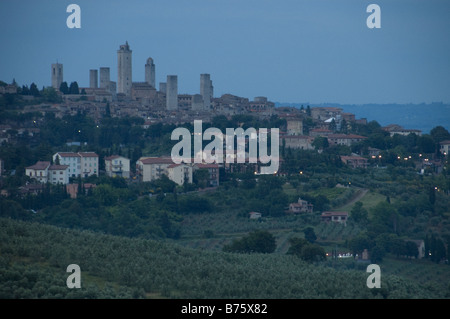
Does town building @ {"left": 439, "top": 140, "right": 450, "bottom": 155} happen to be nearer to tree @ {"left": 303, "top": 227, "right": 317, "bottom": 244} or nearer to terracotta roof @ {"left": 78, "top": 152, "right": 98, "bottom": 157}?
terracotta roof @ {"left": 78, "top": 152, "right": 98, "bottom": 157}

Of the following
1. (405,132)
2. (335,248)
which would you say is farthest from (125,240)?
(405,132)

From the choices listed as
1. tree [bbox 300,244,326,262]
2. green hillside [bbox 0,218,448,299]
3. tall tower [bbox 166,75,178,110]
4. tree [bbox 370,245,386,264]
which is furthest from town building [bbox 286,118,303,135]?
green hillside [bbox 0,218,448,299]

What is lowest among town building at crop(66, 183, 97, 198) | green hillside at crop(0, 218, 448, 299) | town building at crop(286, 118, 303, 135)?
town building at crop(66, 183, 97, 198)

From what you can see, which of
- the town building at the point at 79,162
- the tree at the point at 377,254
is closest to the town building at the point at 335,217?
the tree at the point at 377,254

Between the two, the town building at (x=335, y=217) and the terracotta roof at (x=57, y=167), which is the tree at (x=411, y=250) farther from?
the terracotta roof at (x=57, y=167)

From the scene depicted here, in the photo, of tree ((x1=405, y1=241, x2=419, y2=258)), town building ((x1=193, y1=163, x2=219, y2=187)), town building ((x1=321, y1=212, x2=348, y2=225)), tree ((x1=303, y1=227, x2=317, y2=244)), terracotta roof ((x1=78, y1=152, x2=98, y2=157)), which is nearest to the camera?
tree ((x1=405, y1=241, x2=419, y2=258))
